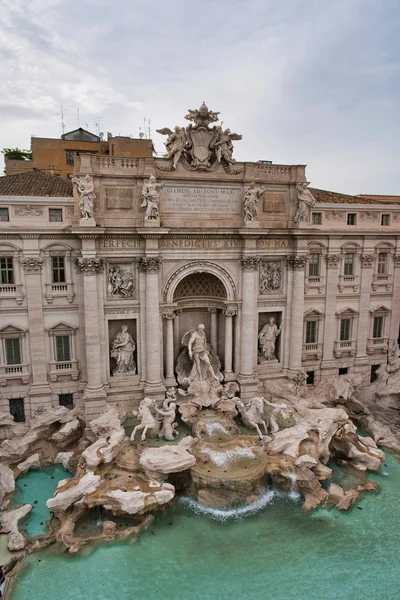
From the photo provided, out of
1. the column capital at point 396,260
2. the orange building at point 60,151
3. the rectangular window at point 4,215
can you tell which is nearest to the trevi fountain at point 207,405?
the column capital at point 396,260

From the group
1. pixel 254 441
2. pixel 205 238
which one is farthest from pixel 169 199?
pixel 254 441

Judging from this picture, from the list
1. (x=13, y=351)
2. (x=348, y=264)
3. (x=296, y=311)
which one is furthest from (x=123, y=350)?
(x=348, y=264)

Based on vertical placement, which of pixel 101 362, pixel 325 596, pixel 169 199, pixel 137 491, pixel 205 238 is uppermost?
pixel 169 199

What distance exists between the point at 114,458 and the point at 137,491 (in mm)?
1866

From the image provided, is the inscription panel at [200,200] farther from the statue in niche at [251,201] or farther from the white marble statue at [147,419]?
the white marble statue at [147,419]

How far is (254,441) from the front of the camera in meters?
16.9

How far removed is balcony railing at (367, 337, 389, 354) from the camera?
23.4 m

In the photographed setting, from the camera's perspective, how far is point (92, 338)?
18.4 meters

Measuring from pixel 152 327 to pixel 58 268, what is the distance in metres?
4.95

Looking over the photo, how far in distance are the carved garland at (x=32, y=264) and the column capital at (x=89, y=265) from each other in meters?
1.67

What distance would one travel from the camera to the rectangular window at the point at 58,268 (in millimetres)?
18594

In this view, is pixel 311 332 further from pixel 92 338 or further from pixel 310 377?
pixel 92 338

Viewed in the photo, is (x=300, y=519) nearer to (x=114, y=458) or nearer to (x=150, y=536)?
(x=150, y=536)

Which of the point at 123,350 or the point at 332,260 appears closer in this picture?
the point at 123,350
